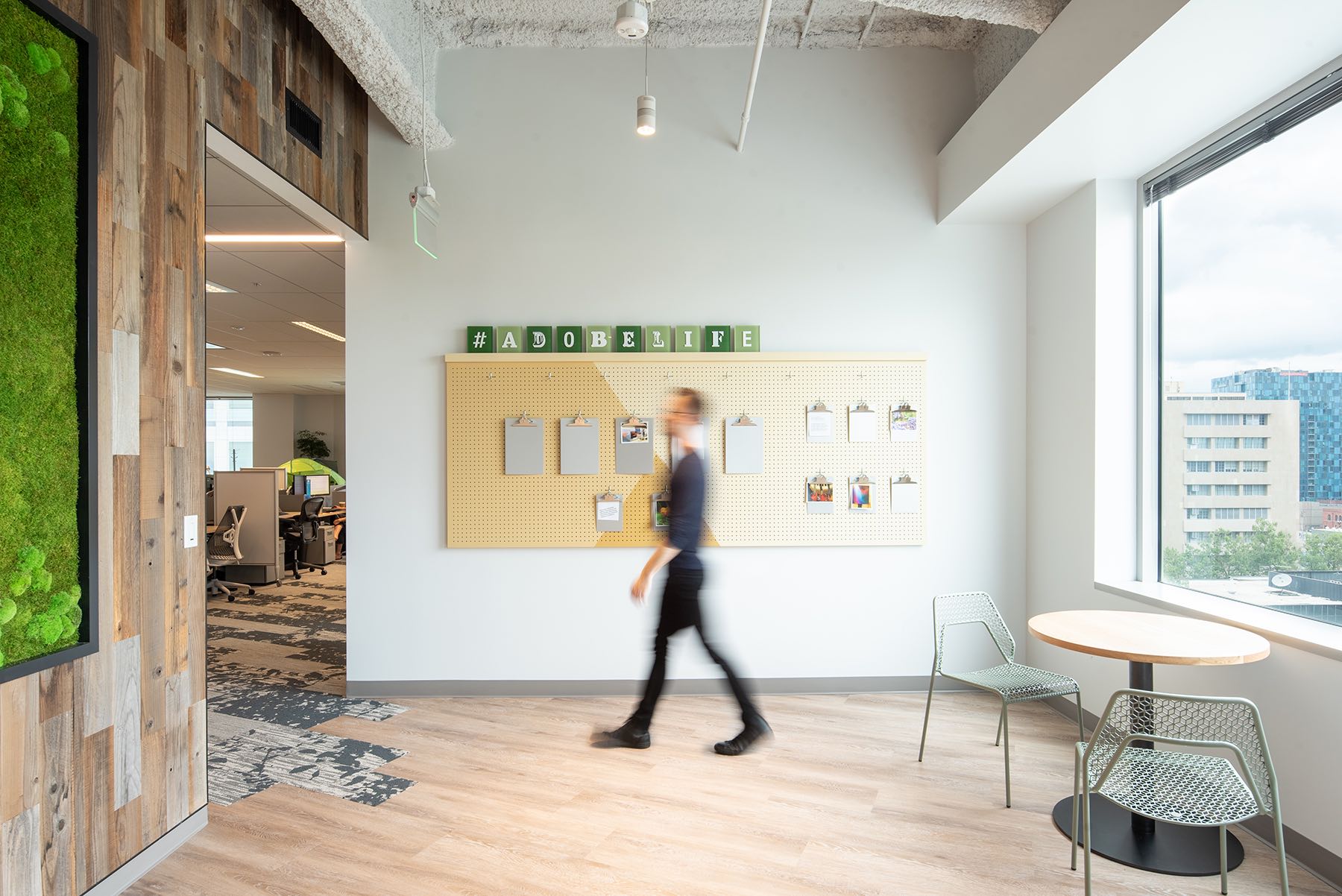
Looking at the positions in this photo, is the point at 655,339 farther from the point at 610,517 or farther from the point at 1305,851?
the point at 1305,851

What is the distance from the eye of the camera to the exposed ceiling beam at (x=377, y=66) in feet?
9.86

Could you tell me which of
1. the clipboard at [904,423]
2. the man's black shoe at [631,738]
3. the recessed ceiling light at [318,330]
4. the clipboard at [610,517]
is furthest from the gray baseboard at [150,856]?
the recessed ceiling light at [318,330]

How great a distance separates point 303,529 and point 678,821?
7.41 metres

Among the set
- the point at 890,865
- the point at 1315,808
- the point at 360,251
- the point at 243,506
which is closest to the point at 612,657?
the point at 890,865

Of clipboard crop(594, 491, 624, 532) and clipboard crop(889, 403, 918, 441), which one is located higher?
clipboard crop(889, 403, 918, 441)

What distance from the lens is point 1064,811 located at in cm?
282

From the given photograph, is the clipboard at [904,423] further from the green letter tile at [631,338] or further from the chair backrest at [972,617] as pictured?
the green letter tile at [631,338]

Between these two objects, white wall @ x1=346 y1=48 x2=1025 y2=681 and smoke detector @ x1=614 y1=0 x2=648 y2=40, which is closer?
smoke detector @ x1=614 y1=0 x2=648 y2=40

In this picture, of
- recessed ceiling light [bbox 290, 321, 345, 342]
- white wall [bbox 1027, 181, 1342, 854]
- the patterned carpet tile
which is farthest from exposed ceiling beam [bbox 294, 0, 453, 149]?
recessed ceiling light [bbox 290, 321, 345, 342]

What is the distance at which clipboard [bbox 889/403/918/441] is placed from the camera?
4.27 metres

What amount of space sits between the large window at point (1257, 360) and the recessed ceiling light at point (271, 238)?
4.97 m

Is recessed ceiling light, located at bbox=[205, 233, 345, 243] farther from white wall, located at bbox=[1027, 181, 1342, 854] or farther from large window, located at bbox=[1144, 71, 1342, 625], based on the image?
large window, located at bbox=[1144, 71, 1342, 625]

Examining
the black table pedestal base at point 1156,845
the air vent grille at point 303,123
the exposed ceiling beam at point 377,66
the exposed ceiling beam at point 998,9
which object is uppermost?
the exposed ceiling beam at point 998,9

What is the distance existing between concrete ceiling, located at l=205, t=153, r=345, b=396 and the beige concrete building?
443 cm
